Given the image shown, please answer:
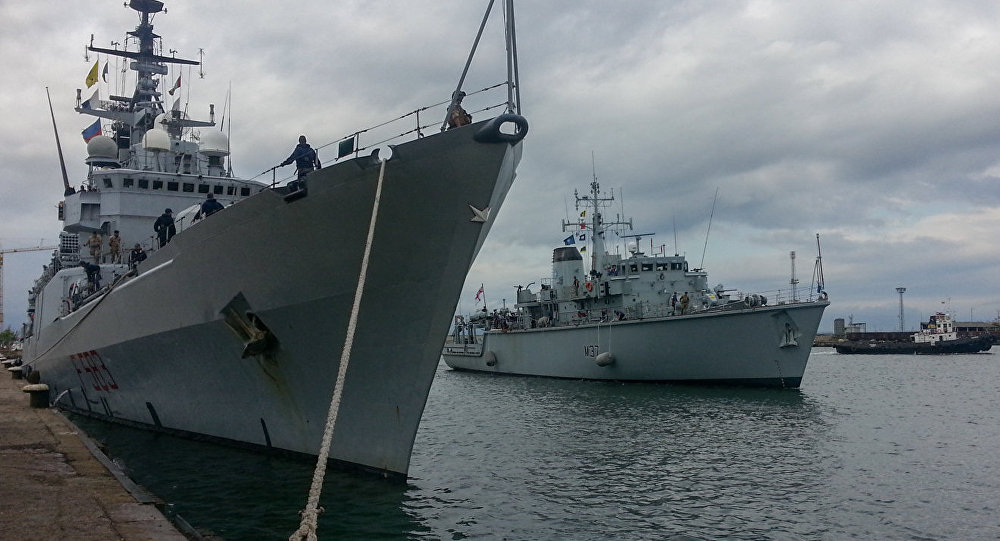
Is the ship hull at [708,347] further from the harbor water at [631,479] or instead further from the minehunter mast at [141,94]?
the minehunter mast at [141,94]

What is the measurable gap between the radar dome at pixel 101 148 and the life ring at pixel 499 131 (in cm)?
1571

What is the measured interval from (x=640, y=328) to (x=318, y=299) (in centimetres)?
2034

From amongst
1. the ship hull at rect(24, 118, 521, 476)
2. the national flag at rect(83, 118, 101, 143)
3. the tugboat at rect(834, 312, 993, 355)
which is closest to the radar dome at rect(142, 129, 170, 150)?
the national flag at rect(83, 118, 101, 143)

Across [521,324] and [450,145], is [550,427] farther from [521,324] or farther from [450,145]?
[521,324]

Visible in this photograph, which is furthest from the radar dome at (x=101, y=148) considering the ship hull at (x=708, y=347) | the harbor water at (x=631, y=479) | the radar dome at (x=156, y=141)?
the ship hull at (x=708, y=347)

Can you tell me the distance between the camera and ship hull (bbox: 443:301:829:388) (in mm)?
25594

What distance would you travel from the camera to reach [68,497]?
21.9 feet

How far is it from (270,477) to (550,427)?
8.59 m

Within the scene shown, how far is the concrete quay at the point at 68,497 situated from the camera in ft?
18.2

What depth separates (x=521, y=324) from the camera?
37.1 meters

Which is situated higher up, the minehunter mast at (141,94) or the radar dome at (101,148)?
the minehunter mast at (141,94)

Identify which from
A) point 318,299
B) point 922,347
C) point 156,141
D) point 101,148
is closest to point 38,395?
point 156,141

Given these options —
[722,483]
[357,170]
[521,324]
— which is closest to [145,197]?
[357,170]

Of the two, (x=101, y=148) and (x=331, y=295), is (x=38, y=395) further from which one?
(x=331, y=295)
